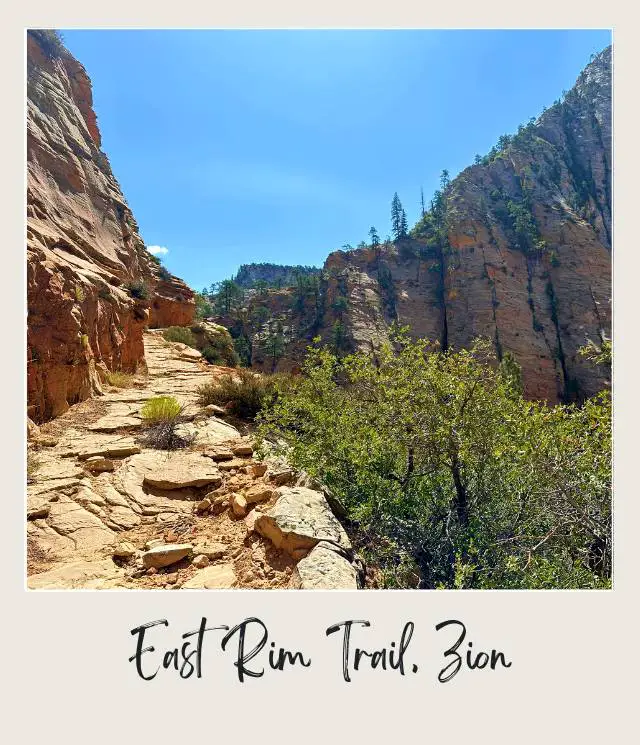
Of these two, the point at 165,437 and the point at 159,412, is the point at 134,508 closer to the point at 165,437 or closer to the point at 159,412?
the point at 165,437

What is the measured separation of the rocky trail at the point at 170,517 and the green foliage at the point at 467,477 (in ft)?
1.84

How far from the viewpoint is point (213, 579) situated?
9.29ft

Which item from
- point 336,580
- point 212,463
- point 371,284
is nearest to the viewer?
point 336,580

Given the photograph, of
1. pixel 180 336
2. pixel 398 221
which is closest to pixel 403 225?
pixel 398 221

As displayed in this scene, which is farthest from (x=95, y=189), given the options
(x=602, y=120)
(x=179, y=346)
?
(x=602, y=120)

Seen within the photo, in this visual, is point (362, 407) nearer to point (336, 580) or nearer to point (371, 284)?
point (336, 580)

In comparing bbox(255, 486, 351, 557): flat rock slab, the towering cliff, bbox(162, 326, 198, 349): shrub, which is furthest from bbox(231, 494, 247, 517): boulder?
the towering cliff

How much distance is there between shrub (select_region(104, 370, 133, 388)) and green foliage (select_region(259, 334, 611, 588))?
453 cm

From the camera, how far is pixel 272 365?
41.8 m

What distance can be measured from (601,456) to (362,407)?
102 inches

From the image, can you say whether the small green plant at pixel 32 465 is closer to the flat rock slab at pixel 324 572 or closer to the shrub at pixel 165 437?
the shrub at pixel 165 437

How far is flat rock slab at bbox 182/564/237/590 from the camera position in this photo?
2.77 m

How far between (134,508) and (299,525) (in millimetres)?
1678

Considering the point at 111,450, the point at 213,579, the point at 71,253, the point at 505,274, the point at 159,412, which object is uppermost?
the point at 505,274
